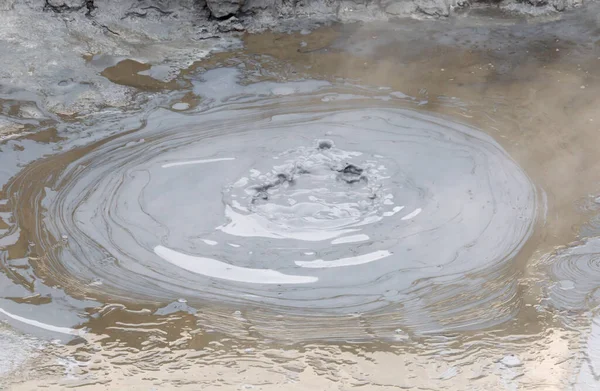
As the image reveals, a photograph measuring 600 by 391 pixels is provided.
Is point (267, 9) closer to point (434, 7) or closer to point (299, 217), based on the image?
point (434, 7)

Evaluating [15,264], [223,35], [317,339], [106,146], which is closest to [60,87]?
[106,146]

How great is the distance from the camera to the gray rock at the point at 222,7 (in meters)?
4.98

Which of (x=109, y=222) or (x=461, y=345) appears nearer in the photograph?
(x=461, y=345)

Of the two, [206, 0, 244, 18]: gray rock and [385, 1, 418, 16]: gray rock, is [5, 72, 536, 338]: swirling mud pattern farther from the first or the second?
[385, 1, 418, 16]: gray rock

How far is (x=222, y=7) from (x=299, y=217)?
90.3 inches

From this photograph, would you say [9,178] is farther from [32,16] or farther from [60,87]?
[32,16]

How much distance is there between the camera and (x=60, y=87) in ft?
14.1

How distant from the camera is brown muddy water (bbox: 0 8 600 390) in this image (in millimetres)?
2619

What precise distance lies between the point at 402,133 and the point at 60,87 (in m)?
2.21

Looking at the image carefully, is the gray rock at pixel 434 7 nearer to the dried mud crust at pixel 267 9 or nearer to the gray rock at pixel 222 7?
the dried mud crust at pixel 267 9

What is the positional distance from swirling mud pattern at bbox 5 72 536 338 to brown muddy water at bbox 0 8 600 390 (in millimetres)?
11

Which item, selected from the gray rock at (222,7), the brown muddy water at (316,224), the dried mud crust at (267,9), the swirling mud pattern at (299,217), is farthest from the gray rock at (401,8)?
the swirling mud pattern at (299,217)

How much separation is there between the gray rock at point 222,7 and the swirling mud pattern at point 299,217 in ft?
3.72

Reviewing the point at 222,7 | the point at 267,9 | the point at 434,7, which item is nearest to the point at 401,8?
the point at 434,7
